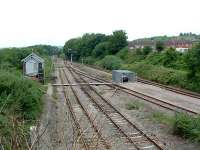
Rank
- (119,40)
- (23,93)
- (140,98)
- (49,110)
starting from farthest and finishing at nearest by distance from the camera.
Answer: (119,40) → (140,98) → (49,110) → (23,93)

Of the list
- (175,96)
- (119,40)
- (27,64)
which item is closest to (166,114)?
(175,96)

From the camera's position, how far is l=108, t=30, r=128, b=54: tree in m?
89.0

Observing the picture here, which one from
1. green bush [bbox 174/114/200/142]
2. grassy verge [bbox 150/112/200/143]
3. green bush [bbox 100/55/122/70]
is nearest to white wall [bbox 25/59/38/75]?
grassy verge [bbox 150/112/200/143]

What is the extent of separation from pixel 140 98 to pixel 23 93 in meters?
11.7

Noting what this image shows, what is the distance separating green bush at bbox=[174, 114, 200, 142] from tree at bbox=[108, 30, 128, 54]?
7402 cm

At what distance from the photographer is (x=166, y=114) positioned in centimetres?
2038

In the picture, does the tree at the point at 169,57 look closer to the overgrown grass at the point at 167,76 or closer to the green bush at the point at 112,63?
the overgrown grass at the point at 167,76

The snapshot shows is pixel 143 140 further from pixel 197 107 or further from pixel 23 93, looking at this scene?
pixel 197 107

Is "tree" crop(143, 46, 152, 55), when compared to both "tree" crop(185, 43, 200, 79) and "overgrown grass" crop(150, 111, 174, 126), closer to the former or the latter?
"tree" crop(185, 43, 200, 79)

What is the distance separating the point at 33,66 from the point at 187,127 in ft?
89.3

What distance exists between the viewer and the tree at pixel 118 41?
8900 centimetres

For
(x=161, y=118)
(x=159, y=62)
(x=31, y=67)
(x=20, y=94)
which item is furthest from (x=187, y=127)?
(x=159, y=62)

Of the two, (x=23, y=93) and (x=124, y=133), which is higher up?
(x=23, y=93)

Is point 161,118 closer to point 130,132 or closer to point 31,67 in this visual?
point 130,132
